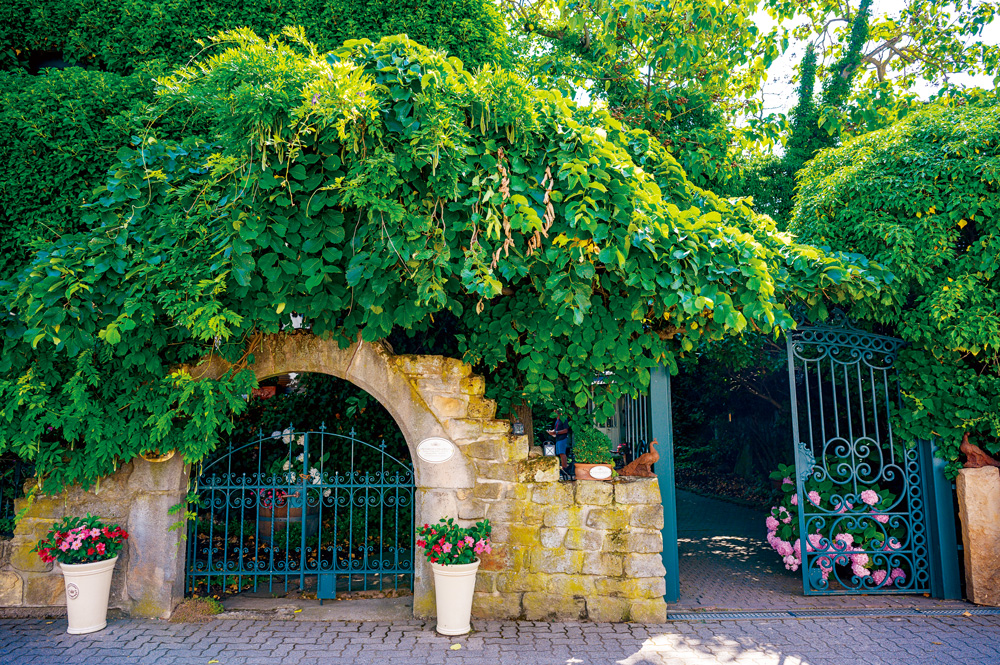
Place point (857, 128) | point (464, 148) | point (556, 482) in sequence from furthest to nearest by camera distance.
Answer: point (857, 128)
point (556, 482)
point (464, 148)

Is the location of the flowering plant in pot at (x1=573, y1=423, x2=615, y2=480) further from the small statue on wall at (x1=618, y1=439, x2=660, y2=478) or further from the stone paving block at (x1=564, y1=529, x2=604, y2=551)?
the stone paving block at (x1=564, y1=529, x2=604, y2=551)

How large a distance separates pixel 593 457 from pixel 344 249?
265 centimetres

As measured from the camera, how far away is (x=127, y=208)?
4.58 metres

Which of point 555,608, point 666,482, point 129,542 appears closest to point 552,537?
point 555,608

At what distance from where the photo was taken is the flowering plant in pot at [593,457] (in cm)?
496

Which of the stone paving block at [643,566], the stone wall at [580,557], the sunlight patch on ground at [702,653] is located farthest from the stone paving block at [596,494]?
the sunlight patch on ground at [702,653]

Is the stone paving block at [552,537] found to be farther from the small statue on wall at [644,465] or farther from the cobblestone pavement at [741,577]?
the cobblestone pavement at [741,577]

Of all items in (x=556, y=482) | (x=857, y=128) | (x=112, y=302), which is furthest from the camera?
(x=857, y=128)

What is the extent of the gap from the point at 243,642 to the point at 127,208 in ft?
11.2

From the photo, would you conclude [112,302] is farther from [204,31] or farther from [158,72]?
[204,31]

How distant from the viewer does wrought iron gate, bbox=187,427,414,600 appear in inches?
205

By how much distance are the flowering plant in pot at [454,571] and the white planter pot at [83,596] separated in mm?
2538

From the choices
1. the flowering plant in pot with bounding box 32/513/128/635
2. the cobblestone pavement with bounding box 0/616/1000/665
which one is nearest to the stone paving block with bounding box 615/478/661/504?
the cobblestone pavement with bounding box 0/616/1000/665

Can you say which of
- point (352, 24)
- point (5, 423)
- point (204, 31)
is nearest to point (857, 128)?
point (352, 24)
